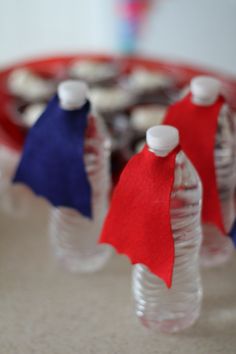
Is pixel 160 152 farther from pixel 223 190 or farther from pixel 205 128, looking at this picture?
pixel 223 190

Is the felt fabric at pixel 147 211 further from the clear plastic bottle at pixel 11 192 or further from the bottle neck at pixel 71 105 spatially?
the clear plastic bottle at pixel 11 192

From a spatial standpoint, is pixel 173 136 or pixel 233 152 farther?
pixel 233 152

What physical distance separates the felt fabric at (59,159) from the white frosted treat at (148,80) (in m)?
0.62

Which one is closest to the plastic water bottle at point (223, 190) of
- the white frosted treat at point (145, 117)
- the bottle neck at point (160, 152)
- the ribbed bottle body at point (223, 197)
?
the ribbed bottle body at point (223, 197)

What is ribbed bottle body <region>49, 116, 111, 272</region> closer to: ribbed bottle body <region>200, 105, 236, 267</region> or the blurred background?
ribbed bottle body <region>200, 105, 236, 267</region>

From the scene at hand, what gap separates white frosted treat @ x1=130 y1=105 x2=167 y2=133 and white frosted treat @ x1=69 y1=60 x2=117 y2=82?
7.7 inches

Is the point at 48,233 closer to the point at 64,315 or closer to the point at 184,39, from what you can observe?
the point at 64,315

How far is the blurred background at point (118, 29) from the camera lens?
58.9 inches

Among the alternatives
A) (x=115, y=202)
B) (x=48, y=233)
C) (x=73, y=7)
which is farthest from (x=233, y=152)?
(x=73, y=7)

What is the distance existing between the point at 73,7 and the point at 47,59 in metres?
0.63

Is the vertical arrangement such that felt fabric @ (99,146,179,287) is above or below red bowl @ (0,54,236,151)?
above

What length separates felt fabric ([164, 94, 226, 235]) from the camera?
0.83m

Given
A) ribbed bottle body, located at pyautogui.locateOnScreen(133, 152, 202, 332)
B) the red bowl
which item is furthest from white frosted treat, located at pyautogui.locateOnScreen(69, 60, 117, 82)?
ribbed bottle body, located at pyautogui.locateOnScreen(133, 152, 202, 332)

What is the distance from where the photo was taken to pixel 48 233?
103cm
